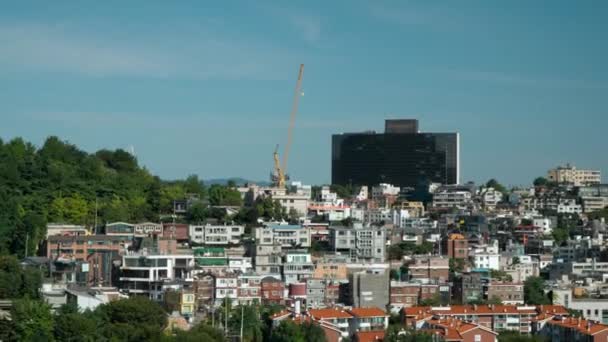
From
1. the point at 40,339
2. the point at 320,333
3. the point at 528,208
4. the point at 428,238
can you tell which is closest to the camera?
the point at 40,339

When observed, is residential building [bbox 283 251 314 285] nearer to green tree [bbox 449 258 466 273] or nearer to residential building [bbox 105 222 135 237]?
green tree [bbox 449 258 466 273]

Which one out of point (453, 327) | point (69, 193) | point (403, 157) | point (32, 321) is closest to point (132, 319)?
point (32, 321)

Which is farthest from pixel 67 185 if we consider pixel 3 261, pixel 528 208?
pixel 528 208

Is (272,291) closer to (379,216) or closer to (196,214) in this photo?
(196,214)

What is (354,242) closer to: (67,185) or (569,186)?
(67,185)

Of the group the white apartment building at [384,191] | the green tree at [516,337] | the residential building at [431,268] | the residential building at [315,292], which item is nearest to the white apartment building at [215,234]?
the residential building at [431,268]

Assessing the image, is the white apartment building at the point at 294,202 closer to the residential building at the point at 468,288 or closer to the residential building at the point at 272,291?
the residential building at the point at 468,288

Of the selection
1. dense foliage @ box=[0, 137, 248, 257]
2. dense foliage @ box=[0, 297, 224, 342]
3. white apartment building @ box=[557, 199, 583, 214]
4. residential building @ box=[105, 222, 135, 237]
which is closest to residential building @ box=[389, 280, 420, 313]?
dense foliage @ box=[0, 297, 224, 342]
